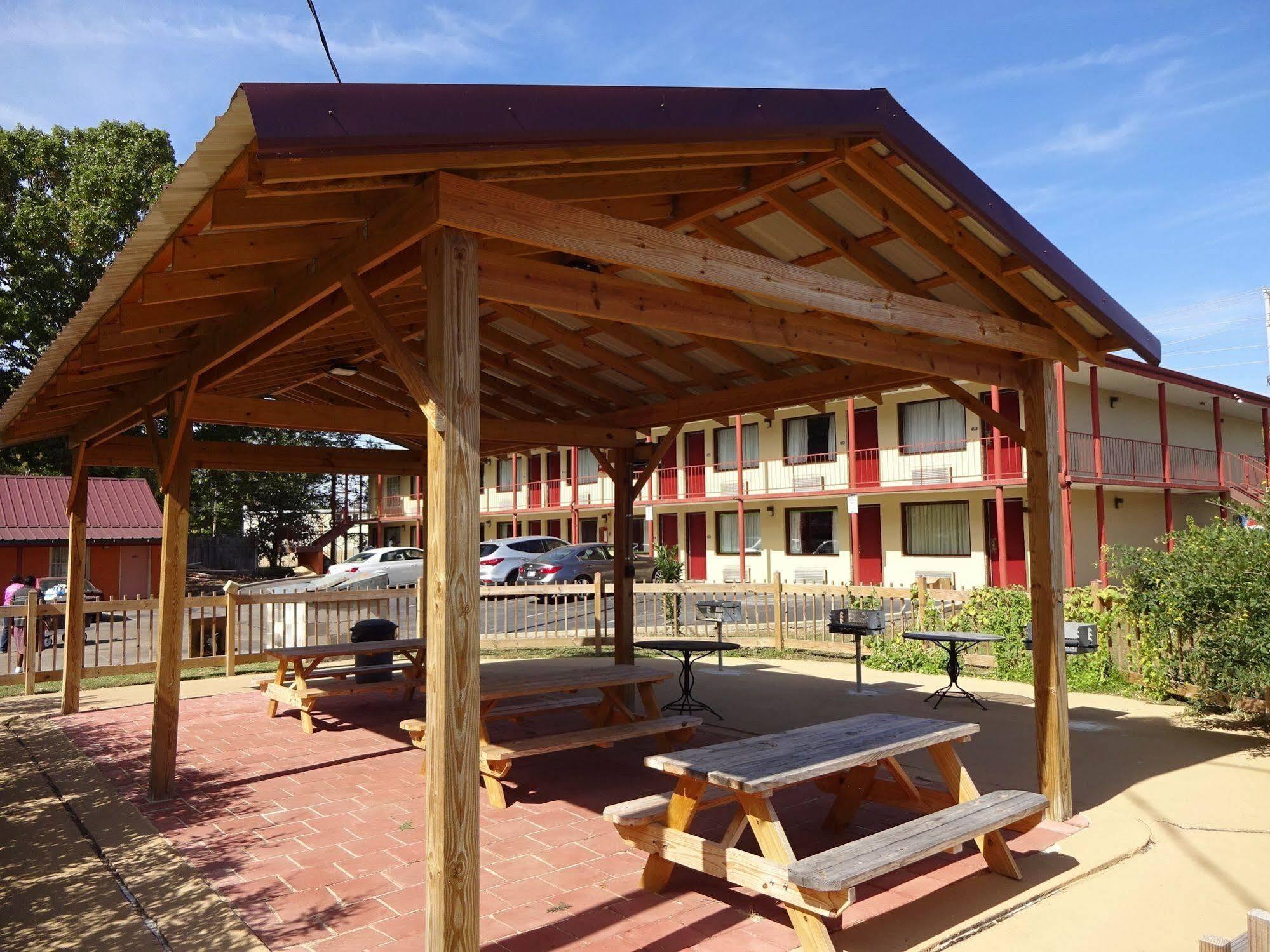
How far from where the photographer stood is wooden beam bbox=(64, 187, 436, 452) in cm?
363

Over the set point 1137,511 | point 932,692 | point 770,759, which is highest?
point 1137,511

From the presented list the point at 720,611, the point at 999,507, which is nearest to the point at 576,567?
the point at 999,507

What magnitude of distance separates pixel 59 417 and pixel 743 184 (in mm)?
7281

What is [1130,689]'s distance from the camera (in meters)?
10.3

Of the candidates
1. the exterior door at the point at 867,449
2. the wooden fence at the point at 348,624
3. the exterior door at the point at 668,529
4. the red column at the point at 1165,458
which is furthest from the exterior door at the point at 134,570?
the red column at the point at 1165,458

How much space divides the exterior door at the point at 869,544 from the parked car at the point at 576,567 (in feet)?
20.1

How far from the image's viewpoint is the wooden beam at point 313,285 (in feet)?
11.9

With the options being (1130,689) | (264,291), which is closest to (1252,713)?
(1130,689)

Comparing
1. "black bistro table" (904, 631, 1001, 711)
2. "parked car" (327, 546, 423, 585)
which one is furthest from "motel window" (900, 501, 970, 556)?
"black bistro table" (904, 631, 1001, 711)

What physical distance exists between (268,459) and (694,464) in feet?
73.2

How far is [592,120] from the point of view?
3.53 metres

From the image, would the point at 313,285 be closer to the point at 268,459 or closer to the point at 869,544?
the point at 268,459

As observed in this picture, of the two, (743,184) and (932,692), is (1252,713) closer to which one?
(932,692)

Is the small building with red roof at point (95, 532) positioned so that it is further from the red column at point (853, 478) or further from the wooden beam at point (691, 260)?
the wooden beam at point (691, 260)
